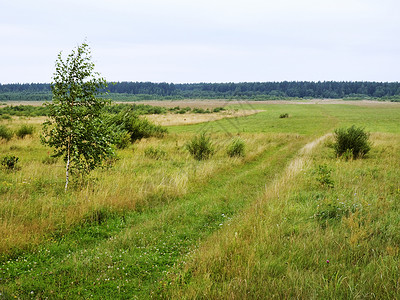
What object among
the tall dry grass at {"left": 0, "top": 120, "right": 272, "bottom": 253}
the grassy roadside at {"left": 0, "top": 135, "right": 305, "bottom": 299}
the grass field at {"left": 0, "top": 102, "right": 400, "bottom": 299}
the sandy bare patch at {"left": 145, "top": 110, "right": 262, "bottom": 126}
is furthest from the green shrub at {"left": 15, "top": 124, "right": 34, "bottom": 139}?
the grassy roadside at {"left": 0, "top": 135, "right": 305, "bottom": 299}

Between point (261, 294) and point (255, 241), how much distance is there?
150cm

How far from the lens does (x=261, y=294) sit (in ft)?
12.6

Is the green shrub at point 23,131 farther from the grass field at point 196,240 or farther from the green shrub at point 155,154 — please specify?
the grass field at point 196,240

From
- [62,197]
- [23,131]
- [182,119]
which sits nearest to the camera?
[62,197]

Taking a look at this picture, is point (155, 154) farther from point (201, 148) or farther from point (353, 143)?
point (353, 143)

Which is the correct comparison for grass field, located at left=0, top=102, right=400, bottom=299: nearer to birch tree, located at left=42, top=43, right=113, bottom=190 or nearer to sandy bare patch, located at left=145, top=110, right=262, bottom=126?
birch tree, located at left=42, top=43, right=113, bottom=190

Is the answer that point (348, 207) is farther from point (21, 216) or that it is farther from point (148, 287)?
point (21, 216)

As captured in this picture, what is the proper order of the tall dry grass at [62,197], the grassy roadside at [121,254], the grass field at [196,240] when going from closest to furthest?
the grass field at [196,240] < the grassy roadside at [121,254] < the tall dry grass at [62,197]

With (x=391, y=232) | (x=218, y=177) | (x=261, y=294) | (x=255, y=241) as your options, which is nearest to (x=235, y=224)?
(x=255, y=241)

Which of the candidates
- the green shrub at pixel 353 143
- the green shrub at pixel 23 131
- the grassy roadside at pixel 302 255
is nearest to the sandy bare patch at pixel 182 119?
the green shrub at pixel 23 131

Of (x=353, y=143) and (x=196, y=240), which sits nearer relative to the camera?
(x=196, y=240)

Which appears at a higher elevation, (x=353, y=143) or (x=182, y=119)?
(x=182, y=119)

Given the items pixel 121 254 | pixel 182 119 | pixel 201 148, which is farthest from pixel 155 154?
pixel 182 119

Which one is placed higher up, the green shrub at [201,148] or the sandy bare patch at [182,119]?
the sandy bare patch at [182,119]
